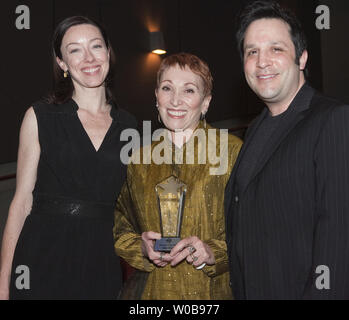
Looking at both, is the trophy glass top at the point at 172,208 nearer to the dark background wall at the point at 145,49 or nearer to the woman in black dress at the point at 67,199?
the woman in black dress at the point at 67,199

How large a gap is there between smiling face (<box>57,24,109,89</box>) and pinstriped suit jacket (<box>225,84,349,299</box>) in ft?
2.92

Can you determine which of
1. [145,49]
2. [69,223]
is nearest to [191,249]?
[69,223]

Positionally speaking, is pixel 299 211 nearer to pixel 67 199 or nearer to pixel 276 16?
pixel 276 16

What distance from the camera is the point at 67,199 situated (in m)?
1.99

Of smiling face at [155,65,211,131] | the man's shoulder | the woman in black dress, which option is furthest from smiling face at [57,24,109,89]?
the man's shoulder

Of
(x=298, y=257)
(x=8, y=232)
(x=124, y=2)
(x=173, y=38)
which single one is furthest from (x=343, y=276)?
(x=173, y=38)

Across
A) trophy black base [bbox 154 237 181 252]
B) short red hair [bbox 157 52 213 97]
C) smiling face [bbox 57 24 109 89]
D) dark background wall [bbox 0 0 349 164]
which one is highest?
dark background wall [bbox 0 0 349 164]

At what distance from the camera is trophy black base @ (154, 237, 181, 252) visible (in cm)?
167

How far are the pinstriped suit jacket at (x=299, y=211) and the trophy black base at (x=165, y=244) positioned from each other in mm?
236

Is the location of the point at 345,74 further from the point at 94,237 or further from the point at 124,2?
the point at 94,237

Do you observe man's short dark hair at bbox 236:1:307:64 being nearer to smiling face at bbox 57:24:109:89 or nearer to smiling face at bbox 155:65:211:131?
smiling face at bbox 155:65:211:131

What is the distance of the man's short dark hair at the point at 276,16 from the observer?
166 cm

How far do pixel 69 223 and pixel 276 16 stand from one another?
1245 millimetres

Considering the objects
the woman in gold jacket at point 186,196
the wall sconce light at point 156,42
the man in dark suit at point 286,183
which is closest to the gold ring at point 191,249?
the woman in gold jacket at point 186,196
